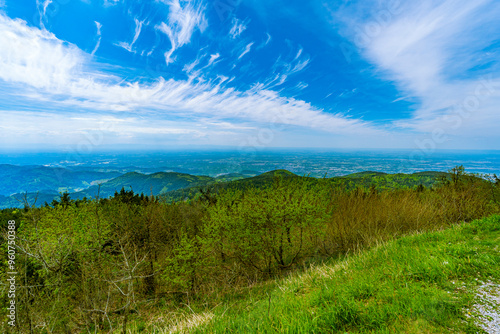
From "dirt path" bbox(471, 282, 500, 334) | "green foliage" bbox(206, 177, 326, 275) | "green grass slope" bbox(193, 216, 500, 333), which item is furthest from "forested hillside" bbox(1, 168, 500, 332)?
"dirt path" bbox(471, 282, 500, 334)

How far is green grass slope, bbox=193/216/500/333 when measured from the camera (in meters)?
2.79

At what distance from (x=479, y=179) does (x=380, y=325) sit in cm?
1622

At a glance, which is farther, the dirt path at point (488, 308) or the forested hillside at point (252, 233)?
the forested hillside at point (252, 233)

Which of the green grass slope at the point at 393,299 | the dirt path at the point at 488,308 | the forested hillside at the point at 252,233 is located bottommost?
the forested hillside at the point at 252,233

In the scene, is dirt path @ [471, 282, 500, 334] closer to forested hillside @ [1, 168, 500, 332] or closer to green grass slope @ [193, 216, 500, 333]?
green grass slope @ [193, 216, 500, 333]

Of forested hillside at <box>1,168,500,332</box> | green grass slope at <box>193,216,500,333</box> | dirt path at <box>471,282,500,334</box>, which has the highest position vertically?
dirt path at <box>471,282,500,334</box>

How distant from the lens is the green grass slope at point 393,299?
9.14ft

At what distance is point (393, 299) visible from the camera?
10.6ft

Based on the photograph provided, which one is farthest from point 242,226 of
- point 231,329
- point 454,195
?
point 454,195

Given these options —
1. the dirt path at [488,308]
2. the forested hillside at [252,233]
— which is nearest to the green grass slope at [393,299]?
the dirt path at [488,308]

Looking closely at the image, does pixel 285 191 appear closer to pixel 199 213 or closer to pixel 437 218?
pixel 437 218

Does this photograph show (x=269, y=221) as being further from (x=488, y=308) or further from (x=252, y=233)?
(x=488, y=308)

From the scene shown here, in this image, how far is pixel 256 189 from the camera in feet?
42.1

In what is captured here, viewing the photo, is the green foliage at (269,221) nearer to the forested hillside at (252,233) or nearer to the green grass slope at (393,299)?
the forested hillside at (252,233)
